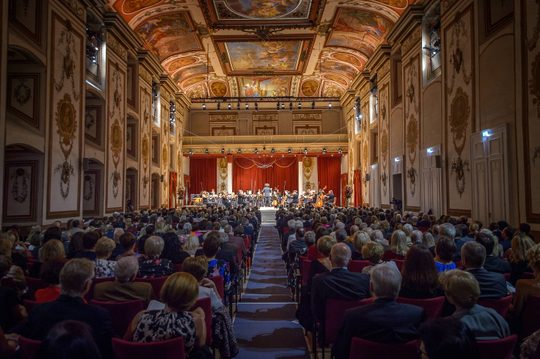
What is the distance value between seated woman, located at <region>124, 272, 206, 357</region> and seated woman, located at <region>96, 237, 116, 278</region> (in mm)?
1714

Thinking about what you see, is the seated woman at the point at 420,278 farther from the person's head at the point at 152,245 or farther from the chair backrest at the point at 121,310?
the person's head at the point at 152,245

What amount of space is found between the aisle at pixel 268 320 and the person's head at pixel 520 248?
2299mm

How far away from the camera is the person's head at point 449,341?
1616 mm

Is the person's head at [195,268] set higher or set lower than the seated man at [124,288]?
higher

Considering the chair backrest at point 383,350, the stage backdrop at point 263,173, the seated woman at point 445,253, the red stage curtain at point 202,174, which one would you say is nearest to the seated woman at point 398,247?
the seated woman at point 445,253

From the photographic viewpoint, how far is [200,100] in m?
28.5

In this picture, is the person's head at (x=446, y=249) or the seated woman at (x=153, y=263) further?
the seated woman at (x=153, y=263)

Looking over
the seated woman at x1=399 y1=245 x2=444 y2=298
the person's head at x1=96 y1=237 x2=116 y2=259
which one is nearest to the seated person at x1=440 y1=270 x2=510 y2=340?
the seated woman at x1=399 y1=245 x2=444 y2=298

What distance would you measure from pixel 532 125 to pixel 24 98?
10.9 m

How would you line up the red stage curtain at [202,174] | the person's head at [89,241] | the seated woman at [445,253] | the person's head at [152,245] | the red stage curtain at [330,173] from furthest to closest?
the red stage curtain at [202,174], the red stage curtain at [330,173], the person's head at [89,241], the person's head at [152,245], the seated woman at [445,253]

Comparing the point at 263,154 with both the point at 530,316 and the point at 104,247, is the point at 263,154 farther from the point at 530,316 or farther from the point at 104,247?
the point at 530,316

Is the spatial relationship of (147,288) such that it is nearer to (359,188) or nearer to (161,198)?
(161,198)

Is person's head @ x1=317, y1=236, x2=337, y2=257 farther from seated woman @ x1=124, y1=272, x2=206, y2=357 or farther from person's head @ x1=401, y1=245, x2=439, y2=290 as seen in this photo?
seated woman @ x1=124, y1=272, x2=206, y2=357

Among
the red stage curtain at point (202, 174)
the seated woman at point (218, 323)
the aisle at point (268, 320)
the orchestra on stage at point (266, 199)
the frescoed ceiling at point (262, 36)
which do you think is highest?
the frescoed ceiling at point (262, 36)
